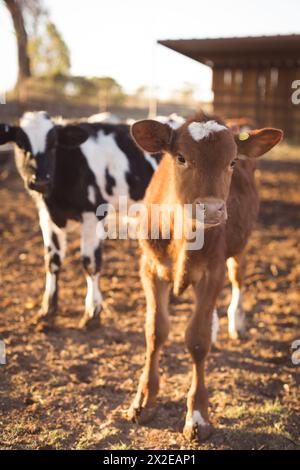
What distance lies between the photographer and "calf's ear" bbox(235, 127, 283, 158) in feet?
10.6

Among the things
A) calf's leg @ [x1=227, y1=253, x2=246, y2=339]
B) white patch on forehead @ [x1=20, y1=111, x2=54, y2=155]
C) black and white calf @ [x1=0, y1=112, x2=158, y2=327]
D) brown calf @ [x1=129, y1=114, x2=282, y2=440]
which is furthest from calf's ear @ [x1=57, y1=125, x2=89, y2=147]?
calf's leg @ [x1=227, y1=253, x2=246, y2=339]

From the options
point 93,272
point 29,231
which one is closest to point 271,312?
point 93,272

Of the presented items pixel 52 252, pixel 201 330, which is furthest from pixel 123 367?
pixel 52 252

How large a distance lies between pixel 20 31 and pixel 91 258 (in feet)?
44.7

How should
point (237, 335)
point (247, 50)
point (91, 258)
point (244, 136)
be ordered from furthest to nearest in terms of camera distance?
point (247, 50)
point (91, 258)
point (237, 335)
point (244, 136)

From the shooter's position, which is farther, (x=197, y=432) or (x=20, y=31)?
(x=20, y=31)

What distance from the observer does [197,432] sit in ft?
9.67

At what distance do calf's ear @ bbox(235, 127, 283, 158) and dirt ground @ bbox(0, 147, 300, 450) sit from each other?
1756 mm

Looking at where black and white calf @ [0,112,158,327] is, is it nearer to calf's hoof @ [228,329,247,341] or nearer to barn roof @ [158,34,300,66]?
calf's hoof @ [228,329,247,341]

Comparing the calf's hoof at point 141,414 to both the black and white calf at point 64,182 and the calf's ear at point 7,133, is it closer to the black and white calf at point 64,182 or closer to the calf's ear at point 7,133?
the black and white calf at point 64,182

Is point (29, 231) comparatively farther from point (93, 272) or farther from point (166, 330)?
point (166, 330)

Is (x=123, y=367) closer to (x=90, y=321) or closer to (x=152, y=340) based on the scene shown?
(x=152, y=340)

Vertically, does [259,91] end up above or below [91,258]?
above

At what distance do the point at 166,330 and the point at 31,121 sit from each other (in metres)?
2.44
